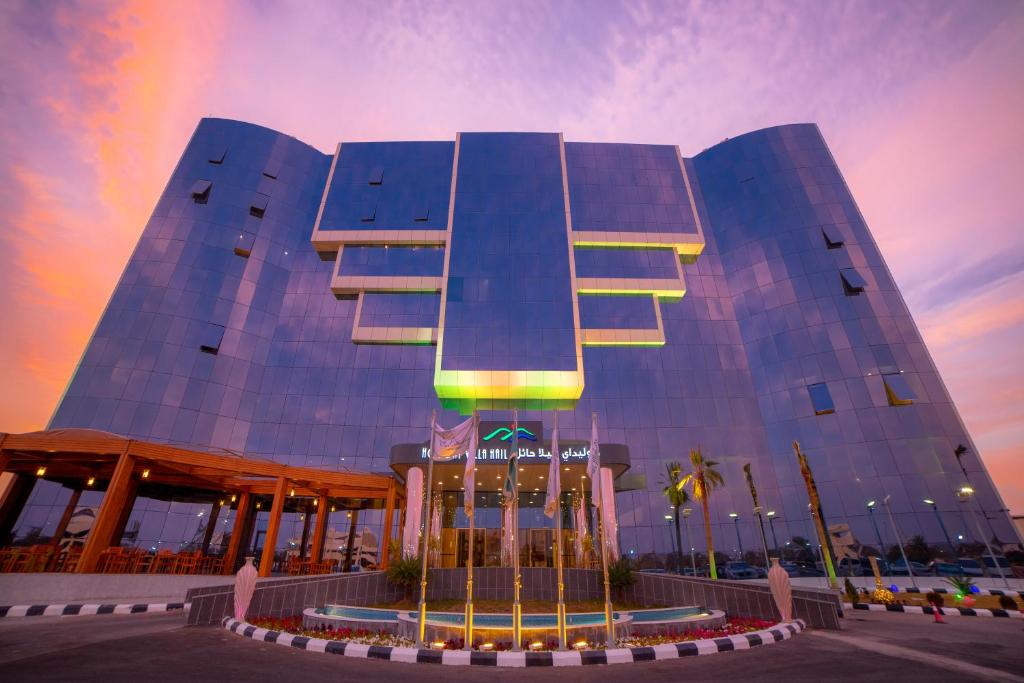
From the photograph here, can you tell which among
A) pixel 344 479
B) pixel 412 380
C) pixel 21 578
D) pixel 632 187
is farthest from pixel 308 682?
pixel 632 187

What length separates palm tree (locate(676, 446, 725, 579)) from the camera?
34781mm

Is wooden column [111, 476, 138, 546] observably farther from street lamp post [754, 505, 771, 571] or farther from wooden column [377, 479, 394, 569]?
street lamp post [754, 505, 771, 571]

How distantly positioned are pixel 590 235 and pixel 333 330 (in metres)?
28.8

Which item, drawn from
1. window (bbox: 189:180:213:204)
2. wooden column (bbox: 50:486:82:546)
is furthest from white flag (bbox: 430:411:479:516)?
window (bbox: 189:180:213:204)

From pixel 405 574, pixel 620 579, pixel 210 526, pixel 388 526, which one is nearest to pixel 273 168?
pixel 210 526

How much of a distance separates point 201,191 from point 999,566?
78577mm

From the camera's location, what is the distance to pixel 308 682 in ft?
26.6

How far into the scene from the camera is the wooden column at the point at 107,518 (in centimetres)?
2036

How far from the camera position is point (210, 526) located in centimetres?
3550

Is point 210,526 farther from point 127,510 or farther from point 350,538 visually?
point 350,538

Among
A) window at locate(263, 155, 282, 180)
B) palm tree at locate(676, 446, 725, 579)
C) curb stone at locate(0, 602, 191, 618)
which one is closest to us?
curb stone at locate(0, 602, 191, 618)

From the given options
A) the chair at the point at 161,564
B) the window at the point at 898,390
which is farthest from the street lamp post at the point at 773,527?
the chair at the point at 161,564

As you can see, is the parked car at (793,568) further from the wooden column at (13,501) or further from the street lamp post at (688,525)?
the wooden column at (13,501)

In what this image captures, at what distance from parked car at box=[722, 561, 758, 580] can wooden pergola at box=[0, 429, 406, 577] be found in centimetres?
2749
